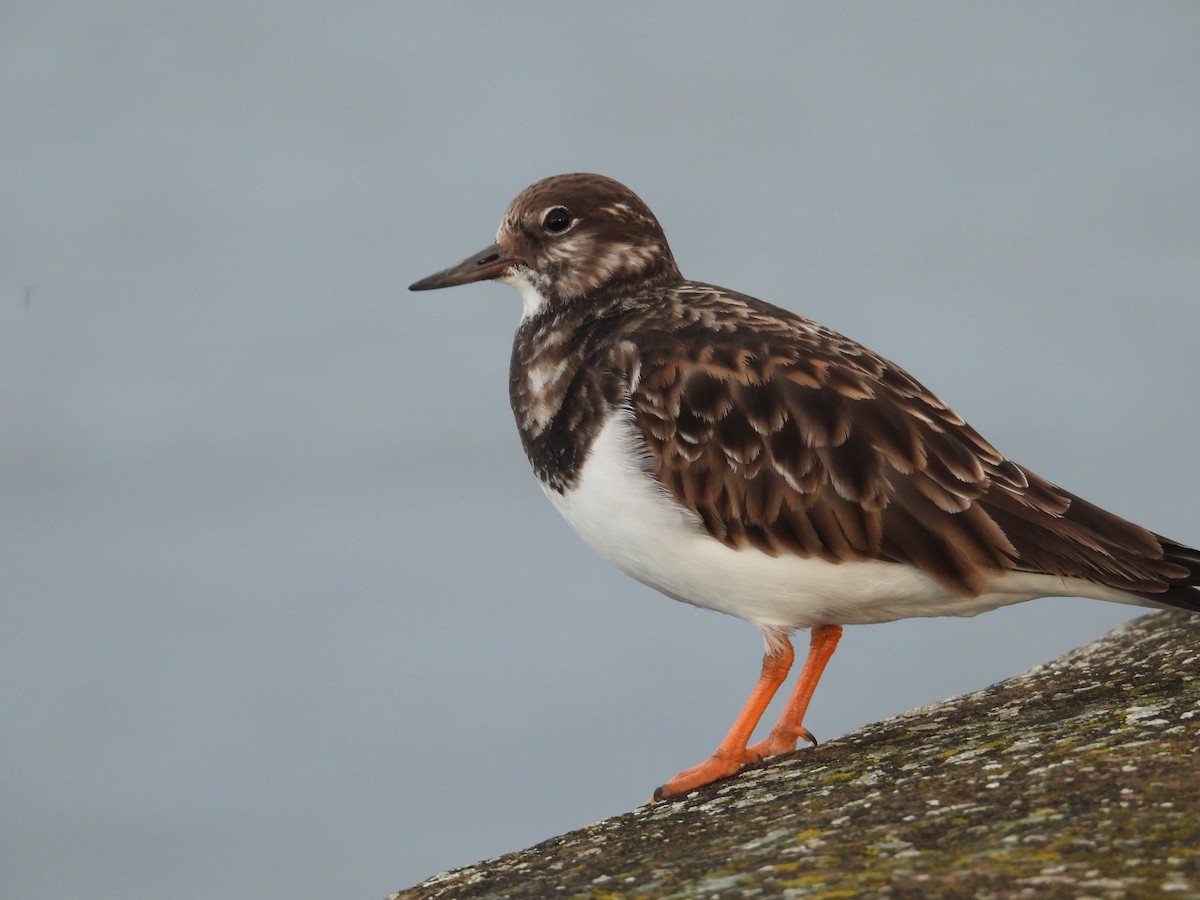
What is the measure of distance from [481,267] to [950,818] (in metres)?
3.93

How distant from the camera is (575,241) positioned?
255 inches

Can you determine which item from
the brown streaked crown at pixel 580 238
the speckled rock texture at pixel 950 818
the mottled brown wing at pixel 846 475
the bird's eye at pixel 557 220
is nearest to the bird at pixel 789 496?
the mottled brown wing at pixel 846 475

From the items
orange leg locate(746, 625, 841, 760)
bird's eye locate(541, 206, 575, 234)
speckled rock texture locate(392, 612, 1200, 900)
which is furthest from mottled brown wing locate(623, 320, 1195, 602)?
bird's eye locate(541, 206, 575, 234)

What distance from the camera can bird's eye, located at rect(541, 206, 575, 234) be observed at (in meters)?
6.53

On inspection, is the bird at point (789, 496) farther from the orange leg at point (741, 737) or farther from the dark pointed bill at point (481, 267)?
the dark pointed bill at point (481, 267)

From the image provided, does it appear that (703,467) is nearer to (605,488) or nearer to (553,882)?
(605,488)

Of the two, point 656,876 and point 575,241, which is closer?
point 656,876

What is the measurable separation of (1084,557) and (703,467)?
1.47 meters

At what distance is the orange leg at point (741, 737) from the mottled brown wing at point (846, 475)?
59cm

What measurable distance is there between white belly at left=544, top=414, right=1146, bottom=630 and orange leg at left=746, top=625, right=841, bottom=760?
44cm

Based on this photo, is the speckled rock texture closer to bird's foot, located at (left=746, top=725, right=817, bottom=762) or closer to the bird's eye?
bird's foot, located at (left=746, top=725, right=817, bottom=762)

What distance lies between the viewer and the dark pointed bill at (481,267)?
6645 mm

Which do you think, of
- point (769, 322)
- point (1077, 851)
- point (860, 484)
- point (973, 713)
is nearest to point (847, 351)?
point (769, 322)

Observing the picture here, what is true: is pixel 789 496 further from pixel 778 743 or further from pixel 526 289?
pixel 526 289
